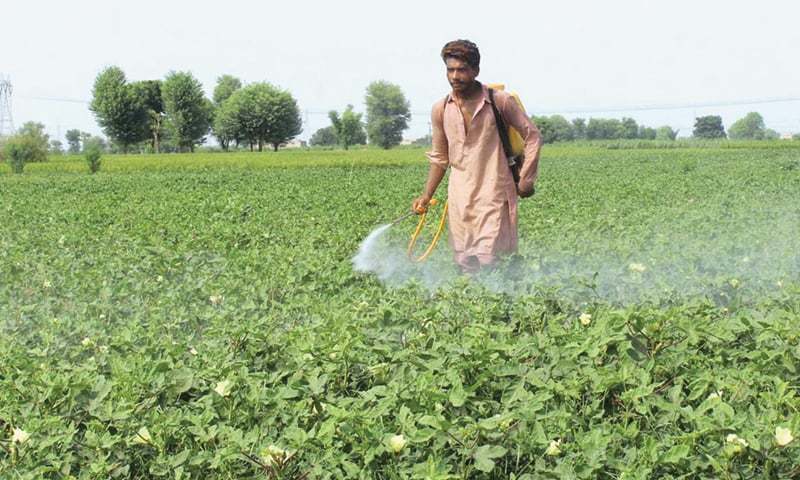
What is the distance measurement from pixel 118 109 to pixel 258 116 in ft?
43.5

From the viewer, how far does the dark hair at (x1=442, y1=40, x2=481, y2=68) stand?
17.9 feet

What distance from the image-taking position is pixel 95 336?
166 inches

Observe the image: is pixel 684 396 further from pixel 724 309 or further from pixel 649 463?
pixel 724 309

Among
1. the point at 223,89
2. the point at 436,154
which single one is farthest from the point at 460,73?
the point at 223,89

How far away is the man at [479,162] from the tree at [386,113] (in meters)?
91.5

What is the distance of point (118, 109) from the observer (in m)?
76.6

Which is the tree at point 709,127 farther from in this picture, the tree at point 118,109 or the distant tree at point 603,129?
the tree at point 118,109

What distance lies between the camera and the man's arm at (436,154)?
5898mm

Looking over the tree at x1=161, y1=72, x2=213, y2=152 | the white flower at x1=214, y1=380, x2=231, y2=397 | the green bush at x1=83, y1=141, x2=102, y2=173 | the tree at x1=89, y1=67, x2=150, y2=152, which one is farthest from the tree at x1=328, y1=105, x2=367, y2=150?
the white flower at x1=214, y1=380, x2=231, y2=397

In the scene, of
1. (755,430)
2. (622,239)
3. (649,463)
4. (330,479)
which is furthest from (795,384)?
(622,239)

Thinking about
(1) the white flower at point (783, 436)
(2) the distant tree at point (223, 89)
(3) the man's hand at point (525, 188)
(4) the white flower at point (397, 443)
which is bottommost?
(4) the white flower at point (397, 443)

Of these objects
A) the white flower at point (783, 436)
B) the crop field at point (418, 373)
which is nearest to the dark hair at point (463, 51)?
the crop field at point (418, 373)

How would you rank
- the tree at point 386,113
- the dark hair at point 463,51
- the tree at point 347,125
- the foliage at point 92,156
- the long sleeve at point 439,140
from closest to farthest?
1. the dark hair at point 463,51
2. the long sleeve at point 439,140
3. the foliage at point 92,156
4. the tree at point 347,125
5. the tree at point 386,113

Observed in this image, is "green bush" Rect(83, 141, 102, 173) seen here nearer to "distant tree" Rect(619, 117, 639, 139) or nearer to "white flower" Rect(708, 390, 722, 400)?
"white flower" Rect(708, 390, 722, 400)
